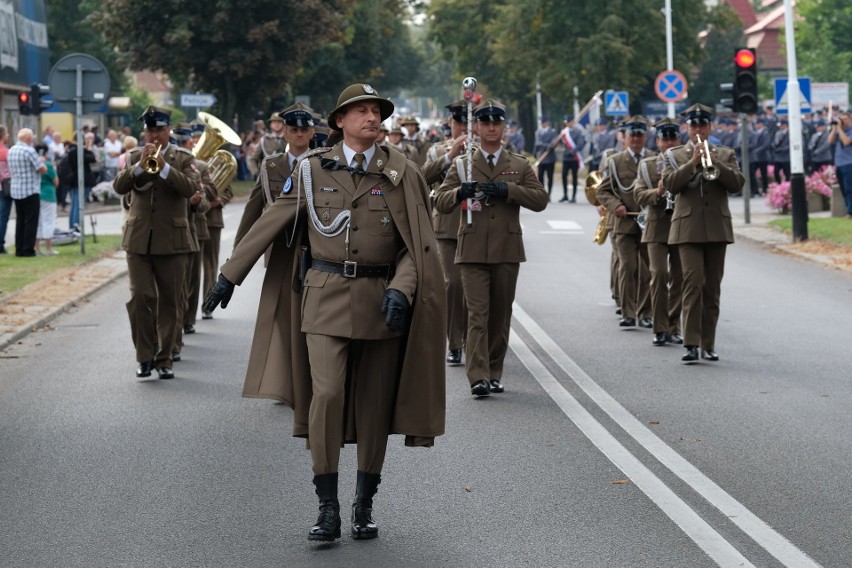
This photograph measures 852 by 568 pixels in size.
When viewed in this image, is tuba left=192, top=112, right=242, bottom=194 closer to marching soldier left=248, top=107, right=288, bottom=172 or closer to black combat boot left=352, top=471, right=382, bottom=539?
marching soldier left=248, top=107, right=288, bottom=172

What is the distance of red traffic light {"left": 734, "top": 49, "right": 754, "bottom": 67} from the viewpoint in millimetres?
26609

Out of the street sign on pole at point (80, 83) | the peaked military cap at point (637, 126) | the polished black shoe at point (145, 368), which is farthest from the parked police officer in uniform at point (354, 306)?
the street sign on pole at point (80, 83)

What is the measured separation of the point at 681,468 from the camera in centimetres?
844

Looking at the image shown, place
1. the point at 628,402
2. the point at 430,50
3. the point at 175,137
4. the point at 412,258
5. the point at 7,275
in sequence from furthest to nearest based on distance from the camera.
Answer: the point at 430,50
the point at 7,275
the point at 175,137
the point at 628,402
the point at 412,258

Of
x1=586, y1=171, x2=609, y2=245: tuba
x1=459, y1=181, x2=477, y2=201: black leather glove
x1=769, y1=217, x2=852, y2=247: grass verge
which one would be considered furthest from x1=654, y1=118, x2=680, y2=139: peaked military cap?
x1=769, y1=217, x2=852, y2=247: grass verge

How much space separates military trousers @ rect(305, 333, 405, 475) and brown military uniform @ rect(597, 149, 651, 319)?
7.89m

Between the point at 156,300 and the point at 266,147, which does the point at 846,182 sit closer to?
the point at 266,147

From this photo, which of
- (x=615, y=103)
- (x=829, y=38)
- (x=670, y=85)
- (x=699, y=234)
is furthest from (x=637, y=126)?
(x=829, y=38)

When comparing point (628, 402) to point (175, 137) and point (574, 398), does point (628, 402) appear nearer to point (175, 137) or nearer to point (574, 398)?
point (574, 398)

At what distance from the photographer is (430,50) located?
181875 mm

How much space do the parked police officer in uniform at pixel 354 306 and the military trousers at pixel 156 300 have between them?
4983mm

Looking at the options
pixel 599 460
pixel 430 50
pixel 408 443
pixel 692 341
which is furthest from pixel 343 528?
pixel 430 50

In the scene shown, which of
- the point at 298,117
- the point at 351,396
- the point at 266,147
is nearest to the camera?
the point at 351,396

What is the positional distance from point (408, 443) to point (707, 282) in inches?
231
